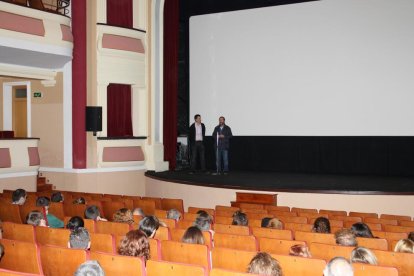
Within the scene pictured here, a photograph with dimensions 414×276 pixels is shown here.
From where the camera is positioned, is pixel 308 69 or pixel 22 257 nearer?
pixel 22 257

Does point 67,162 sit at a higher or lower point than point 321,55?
lower

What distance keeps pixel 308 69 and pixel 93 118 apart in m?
4.69

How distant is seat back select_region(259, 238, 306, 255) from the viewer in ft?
12.9

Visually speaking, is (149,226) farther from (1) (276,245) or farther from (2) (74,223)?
(1) (276,245)

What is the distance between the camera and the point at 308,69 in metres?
11.1

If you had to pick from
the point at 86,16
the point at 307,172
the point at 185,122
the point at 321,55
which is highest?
the point at 86,16

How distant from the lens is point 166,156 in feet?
39.2

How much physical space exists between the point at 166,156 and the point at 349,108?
4248 millimetres

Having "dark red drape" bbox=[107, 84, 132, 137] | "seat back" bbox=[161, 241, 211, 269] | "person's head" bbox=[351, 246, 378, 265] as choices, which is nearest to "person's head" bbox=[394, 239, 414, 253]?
"person's head" bbox=[351, 246, 378, 265]

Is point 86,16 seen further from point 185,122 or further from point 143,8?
point 185,122

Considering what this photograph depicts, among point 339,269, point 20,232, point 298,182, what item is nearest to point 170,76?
point 298,182

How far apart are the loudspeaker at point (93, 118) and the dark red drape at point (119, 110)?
615 millimetres

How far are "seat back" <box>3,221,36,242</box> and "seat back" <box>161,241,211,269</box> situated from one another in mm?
1182

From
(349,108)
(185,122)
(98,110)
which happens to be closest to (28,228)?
(98,110)
